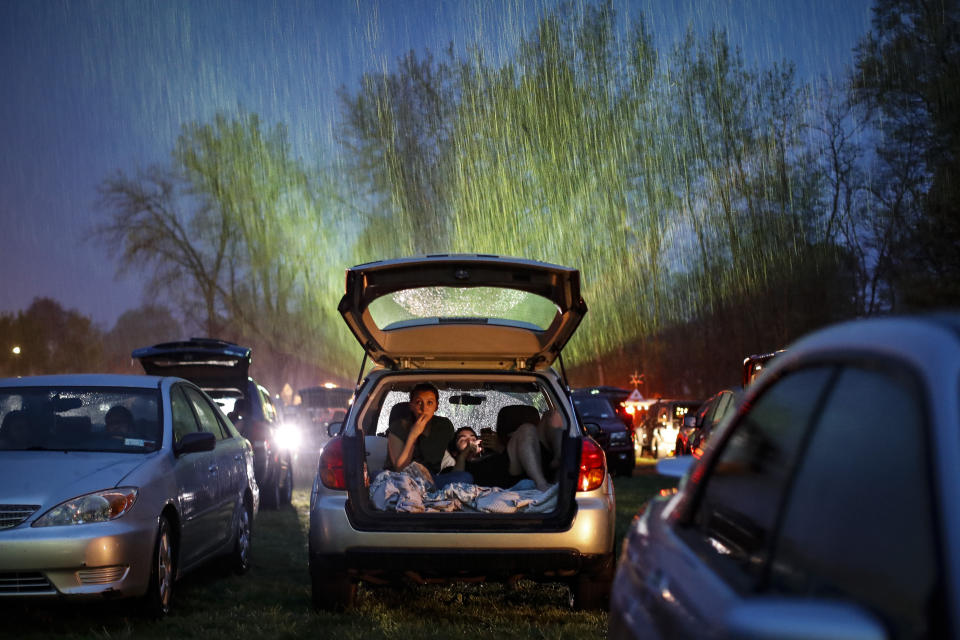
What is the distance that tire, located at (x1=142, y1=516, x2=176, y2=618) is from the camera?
726cm

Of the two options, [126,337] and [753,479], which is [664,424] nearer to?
[753,479]

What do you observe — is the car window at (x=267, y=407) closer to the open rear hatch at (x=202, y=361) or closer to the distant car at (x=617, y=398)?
the open rear hatch at (x=202, y=361)

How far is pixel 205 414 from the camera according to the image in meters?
9.51

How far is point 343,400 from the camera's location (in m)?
34.9

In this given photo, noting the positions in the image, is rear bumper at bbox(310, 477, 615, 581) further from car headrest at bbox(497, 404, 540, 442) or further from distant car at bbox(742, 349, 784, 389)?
distant car at bbox(742, 349, 784, 389)

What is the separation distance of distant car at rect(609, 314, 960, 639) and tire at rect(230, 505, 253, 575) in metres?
6.91

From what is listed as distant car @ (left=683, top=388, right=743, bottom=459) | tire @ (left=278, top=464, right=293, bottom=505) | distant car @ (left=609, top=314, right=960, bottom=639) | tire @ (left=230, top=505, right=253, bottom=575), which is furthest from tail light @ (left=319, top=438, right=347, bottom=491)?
tire @ (left=278, top=464, right=293, bottom=505)

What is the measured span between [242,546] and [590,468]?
3821mm

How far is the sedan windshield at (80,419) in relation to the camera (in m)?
7.84

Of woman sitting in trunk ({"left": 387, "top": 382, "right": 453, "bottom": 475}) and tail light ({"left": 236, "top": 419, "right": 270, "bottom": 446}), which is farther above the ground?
woman sitting in trunk ({"left": 387, "top": 382, "right": 453, "bottom": 475})

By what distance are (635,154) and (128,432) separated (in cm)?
2198

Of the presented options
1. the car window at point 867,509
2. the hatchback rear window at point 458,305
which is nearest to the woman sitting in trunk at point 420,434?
the hatchback rear window at point 458,305

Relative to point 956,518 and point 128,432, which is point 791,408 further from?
point 128,432

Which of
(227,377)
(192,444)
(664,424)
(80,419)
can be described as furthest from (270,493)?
(664,424)
